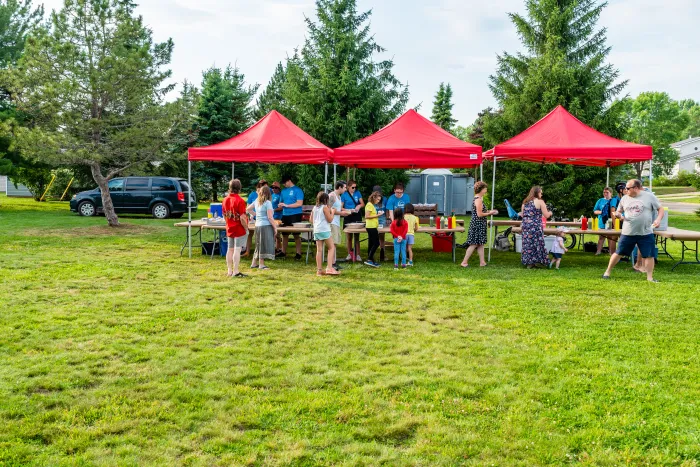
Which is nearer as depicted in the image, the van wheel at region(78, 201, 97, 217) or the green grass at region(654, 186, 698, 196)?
the van wheel at region(78, 201, 97, 217)

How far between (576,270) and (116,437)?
8.48 m

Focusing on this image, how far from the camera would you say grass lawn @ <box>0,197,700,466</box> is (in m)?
3.36

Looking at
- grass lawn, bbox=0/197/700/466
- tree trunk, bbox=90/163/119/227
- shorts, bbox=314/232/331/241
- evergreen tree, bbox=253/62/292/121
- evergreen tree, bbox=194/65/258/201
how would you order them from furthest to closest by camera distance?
evergreen tree, bbox=253/62/292/121
evergreen tree, bbox=194/65/258/201
tree trunk, bbox=90/163/119/227
shorts, bbox=314/232/331/241
grass lawn, bbox=0/197/700/466

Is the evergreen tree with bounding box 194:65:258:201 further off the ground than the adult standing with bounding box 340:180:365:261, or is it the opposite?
the evergreen tree with bounding box 194:65:258:201

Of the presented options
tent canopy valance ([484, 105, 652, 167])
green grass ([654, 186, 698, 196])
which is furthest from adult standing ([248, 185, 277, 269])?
green grass ([654, 186, 698, 196])

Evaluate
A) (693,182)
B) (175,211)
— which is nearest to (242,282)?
(175,211)

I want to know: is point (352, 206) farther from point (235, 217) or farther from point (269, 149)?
point (235, 217)

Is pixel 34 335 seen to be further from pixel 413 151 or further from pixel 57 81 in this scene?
pixel 57 81

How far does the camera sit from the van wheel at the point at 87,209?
21.7m

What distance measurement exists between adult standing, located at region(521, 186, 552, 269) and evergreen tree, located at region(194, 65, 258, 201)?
1844 centimetres

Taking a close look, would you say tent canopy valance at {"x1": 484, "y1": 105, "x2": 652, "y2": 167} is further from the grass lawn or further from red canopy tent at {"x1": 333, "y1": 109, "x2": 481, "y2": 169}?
the grass lawn

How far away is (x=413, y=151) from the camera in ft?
34.7

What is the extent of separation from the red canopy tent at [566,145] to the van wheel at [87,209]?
16.6 meters

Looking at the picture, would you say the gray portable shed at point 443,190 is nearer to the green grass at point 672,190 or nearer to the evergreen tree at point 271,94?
the evergreen tree at point 271,94
